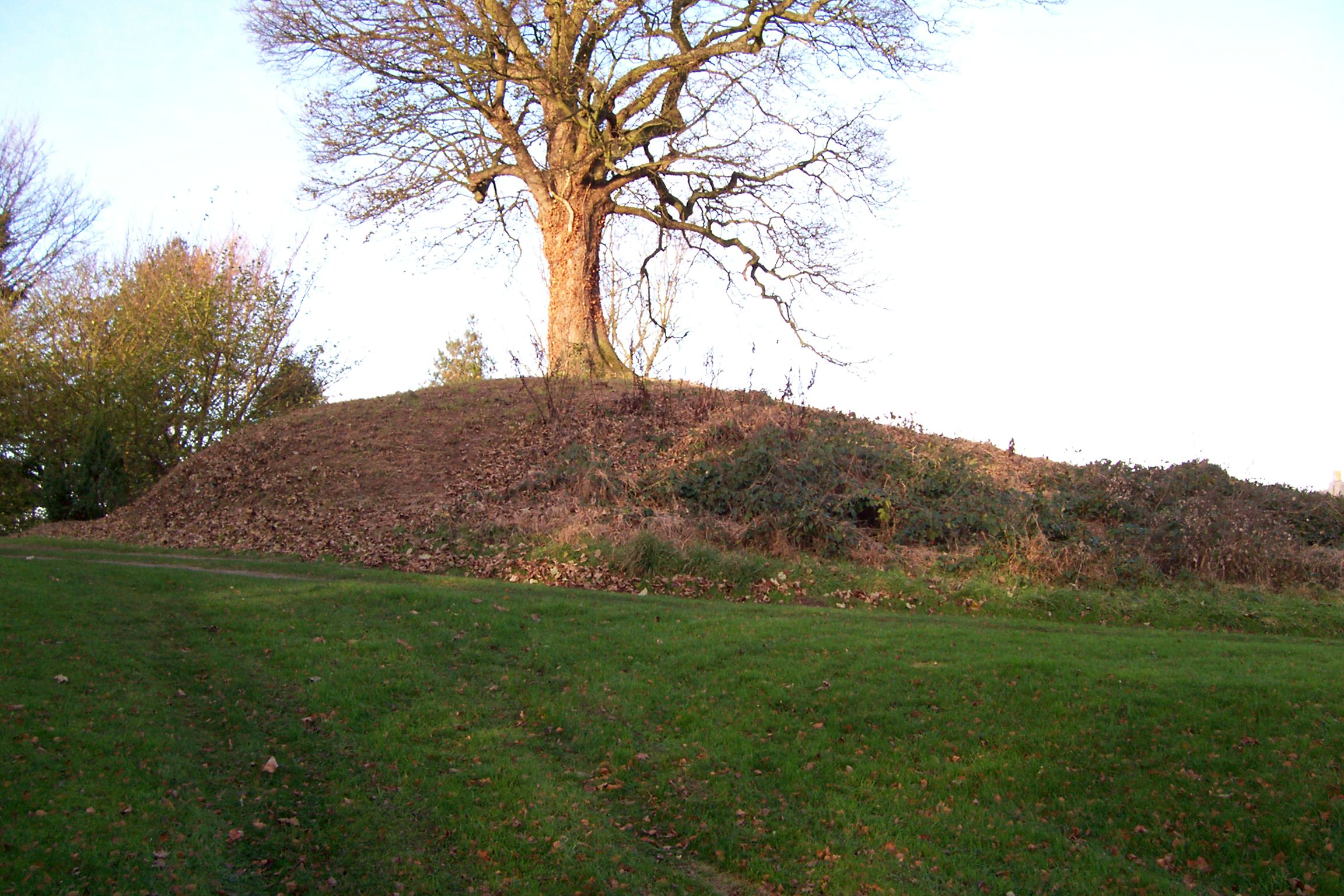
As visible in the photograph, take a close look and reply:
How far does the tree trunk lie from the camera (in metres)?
22.8

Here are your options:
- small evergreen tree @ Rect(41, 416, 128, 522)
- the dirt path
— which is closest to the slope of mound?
the dirt path

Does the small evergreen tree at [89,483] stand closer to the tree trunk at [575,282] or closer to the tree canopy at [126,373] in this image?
the tree canopy at [126,373]

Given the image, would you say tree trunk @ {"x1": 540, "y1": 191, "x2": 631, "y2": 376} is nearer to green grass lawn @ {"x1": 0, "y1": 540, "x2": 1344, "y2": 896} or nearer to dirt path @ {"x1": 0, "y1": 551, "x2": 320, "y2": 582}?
dirt path @ {"x1": 0, "y1": 551, "x2": 320, "y2": 582}

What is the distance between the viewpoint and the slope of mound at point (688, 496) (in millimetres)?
15609

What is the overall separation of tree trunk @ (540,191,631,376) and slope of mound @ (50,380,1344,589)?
1.36 meters

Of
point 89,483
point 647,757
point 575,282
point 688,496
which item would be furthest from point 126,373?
point 647,757

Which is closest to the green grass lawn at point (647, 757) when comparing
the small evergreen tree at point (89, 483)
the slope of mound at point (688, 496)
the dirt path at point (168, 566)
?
the dirt path at point (168, 566)

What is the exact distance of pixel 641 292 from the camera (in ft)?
90.4

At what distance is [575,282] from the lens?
75.6ft

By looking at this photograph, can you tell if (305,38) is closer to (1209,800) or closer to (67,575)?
(67,575)

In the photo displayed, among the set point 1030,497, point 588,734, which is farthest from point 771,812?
point 1030,497

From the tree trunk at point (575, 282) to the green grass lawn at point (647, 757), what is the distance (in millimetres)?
12953

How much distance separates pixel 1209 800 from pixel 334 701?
7.13 meters

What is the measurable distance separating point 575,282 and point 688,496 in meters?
8.35
